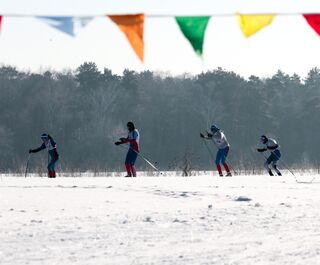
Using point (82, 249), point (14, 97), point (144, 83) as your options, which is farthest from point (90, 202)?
point (144, 83)

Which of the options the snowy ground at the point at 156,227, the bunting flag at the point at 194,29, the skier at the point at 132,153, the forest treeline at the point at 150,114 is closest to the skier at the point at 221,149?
the skier at the point at 132,153

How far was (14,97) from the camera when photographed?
75875 millimetres

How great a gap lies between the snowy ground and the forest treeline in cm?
5801

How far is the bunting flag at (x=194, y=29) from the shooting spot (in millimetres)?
13791

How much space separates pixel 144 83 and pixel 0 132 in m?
26.3

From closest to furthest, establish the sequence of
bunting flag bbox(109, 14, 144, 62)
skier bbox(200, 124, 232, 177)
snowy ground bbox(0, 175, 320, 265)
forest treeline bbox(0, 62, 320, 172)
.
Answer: snowy ground bbox(0, 175, 320, 265)
bunting flag bbox(109, 14, 144, 62)
skier bbox(200, 124, 232, 177)
forest treeline bbox(0, 62, 320, 172)

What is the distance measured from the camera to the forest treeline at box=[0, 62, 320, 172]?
2857 inches

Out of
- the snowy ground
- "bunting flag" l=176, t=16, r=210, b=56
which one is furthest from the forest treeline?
the snowy ground

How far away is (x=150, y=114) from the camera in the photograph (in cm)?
8088

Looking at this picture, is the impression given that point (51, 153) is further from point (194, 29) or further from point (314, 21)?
point (314, 21)

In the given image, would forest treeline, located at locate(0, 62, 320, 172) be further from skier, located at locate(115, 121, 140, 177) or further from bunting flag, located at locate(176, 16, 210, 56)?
bunting flag, located at locate(176, 16, 210, 56)

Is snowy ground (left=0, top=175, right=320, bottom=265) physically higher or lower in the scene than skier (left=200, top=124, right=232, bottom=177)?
lower

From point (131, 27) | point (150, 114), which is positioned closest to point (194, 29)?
point (131, 27)

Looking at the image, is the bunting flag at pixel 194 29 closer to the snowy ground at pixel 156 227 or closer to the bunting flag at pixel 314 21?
the bunting flag at pixel 314 21
